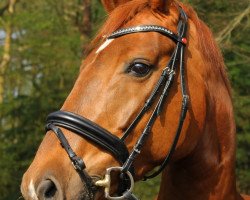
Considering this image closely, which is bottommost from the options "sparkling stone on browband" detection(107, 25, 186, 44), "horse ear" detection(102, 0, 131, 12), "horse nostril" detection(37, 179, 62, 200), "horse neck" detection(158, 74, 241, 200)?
"horse neck" detection(158, 74, 241, 200)

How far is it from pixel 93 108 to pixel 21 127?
1196 centimetres

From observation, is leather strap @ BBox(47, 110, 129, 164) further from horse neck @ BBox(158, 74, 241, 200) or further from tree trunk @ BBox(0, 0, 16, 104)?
tree trunk @ BBox(0, 0, 16, 104)

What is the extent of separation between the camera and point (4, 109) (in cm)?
1479

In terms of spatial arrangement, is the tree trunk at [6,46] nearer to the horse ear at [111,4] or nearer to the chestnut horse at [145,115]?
the horse ear at [111,4]

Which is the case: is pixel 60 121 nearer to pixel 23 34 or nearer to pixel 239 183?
pixel 239 183

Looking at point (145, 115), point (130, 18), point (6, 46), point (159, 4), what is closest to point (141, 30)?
point (130, 18)

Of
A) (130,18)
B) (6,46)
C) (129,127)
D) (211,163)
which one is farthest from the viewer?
(6,46)

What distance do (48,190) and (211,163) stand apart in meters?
1.16

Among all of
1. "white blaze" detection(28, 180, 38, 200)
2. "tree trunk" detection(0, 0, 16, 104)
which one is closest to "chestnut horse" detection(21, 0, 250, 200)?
"white blaze" detection(28, 180, 38, 200)

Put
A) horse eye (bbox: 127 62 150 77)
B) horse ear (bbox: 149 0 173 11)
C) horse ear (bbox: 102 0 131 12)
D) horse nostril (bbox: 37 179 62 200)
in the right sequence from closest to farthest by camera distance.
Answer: horse nostril (bbox: 37 179 62 200) → horse eye (bbox: 127 62 150 77) → horse ear (bbox: 149 0 173 11) → horse ear (bbox: 102 0 131 12)

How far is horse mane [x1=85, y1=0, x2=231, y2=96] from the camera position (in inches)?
128

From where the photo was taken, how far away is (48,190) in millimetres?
2779

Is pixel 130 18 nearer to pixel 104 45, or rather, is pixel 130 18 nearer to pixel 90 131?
pixel 104 45

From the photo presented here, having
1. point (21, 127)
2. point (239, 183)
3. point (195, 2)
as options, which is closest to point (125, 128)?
point (195, 2)
